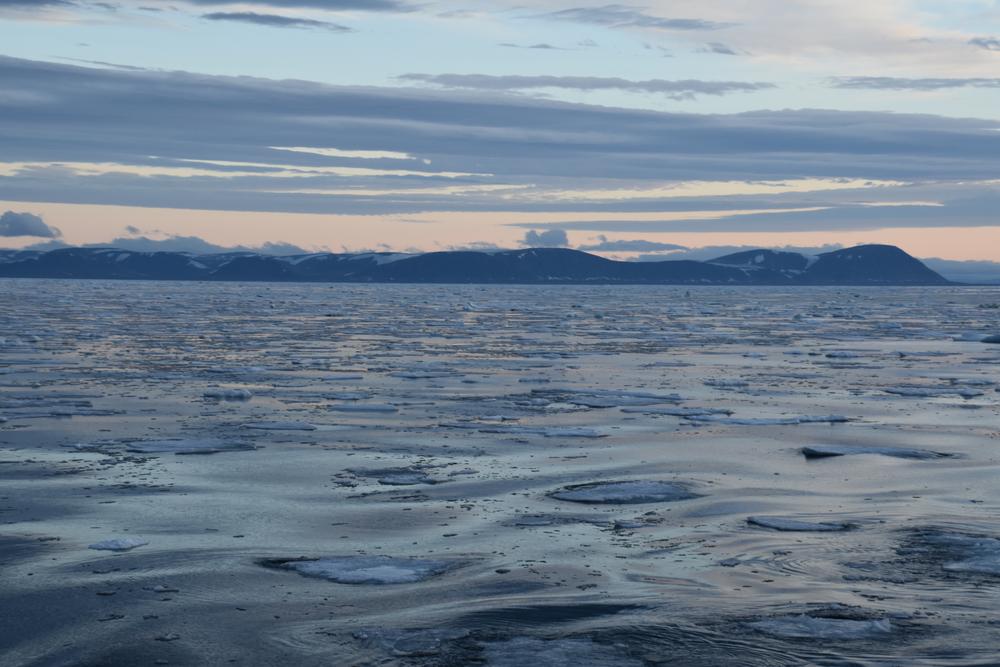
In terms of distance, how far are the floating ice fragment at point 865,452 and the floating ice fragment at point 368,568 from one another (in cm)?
547

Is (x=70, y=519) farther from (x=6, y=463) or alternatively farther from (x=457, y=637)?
(x=457, y=637)

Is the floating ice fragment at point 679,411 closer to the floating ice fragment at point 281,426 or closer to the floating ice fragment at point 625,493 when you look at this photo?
the floating ice fragment at point 281,426

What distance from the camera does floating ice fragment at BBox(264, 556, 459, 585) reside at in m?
6.91

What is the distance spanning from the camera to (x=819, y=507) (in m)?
9.08

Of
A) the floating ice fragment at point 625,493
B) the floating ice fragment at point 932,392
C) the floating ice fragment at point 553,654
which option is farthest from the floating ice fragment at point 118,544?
the floating ice fragment at point 932,392

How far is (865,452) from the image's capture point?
11828mm

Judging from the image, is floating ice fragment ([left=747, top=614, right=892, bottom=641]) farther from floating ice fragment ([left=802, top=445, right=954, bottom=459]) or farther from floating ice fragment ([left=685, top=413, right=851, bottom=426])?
floating ice fragment ([left=685, top=413, right=851, bottom=426])

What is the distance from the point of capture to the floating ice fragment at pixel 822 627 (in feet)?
19.3

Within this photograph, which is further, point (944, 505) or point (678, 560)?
point (944, 505)

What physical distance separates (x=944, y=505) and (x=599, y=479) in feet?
9.01

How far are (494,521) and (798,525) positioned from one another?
2110 mm

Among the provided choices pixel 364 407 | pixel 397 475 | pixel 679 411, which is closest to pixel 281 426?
pixel 364 407

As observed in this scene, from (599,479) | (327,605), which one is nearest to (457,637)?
(327,605)

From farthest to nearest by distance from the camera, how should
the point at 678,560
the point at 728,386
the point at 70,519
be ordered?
the point at 728,386
the point at 70,519
the point at 678,560
